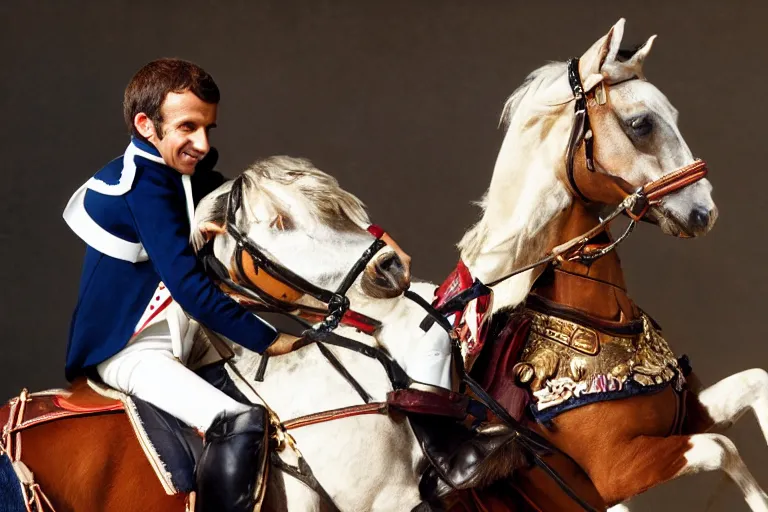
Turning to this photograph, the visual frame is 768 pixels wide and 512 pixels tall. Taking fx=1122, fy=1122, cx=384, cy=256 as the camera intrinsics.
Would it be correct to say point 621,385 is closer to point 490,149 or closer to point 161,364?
point 161,364

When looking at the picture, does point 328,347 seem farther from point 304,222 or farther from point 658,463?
point 658,463

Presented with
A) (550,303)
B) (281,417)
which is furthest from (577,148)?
(281,417)

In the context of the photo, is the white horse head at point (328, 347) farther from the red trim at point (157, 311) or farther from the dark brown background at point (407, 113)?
the dark brown background at point (407, 113)

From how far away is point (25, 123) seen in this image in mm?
3594

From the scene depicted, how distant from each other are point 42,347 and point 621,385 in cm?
209

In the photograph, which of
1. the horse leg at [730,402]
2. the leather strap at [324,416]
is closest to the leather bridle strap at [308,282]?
the leather strap at [324,416]

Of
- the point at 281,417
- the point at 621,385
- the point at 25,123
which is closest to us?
the point at 281,417

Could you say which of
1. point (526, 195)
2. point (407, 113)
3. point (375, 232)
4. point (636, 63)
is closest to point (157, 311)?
point (375, 232)

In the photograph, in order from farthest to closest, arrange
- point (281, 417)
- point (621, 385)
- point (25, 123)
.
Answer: point (25, 123) < point (621, 385) < point (281, 417)

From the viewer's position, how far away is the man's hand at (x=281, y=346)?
176 centimetres

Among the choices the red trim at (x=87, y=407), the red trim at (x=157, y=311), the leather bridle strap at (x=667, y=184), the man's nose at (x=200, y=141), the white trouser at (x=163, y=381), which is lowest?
the red trim at (x=87, y=407)

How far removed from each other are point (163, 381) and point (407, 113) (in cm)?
223

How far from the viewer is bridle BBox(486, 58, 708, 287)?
225cm

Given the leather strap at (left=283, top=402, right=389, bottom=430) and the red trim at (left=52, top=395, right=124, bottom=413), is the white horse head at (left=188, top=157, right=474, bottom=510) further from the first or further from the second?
the red trim at (left=52, top=395, right=124, bottom=413)
